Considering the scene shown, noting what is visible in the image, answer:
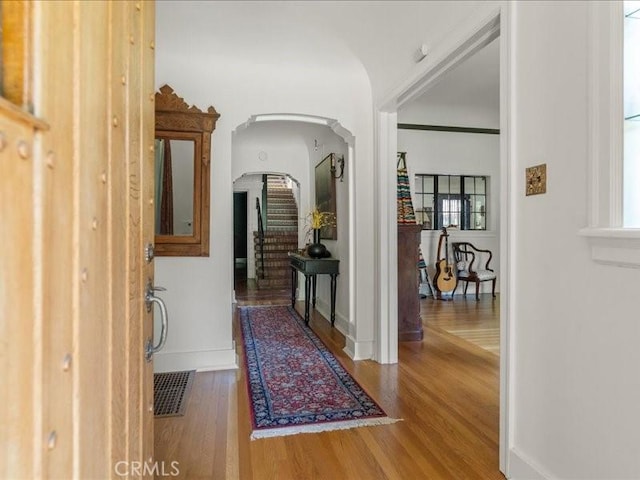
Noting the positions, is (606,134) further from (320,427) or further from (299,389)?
(299,389)

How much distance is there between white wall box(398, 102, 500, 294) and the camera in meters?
6.26

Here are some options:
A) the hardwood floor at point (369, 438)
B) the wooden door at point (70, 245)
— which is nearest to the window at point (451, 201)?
the hardwood floor at point (369, 438)

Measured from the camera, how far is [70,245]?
50 cm

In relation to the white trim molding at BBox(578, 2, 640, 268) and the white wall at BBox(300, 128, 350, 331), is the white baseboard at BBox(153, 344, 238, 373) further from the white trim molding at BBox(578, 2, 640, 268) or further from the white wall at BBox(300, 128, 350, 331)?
the white trim molding at BBox(578, 2, 640, 268)

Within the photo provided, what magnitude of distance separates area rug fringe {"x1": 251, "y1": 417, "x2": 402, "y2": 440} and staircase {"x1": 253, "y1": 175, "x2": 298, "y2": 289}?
5.43 metres

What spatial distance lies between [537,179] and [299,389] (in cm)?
201

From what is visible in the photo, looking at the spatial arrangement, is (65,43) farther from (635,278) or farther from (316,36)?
(316,36)

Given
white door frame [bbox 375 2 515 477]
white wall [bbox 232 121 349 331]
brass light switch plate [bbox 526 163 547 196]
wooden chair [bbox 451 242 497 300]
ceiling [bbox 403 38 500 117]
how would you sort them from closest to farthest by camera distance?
brass light switch plate [bbox 526 163 547 196] → white door frame [bbox 375 2 515 477] → ceiling [bbox 403 38 500 117] → white wall [bbox 232 121 349 331] → wooden chair [bbox 451 242 497 300]

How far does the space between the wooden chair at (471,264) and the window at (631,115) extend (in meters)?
4.96

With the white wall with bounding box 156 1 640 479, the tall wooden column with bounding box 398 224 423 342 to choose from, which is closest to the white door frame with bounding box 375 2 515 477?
the white wall with bounding box 156 1 640 479

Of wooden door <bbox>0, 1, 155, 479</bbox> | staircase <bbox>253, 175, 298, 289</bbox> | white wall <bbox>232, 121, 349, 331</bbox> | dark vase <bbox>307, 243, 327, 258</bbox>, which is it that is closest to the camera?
wooden door <bbox>0, 1, 155, 479</bbox>

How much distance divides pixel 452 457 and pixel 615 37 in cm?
188

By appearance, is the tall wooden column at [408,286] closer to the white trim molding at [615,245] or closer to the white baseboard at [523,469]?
the white baseboard at [523,469]

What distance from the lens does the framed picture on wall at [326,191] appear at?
15.5 ft
